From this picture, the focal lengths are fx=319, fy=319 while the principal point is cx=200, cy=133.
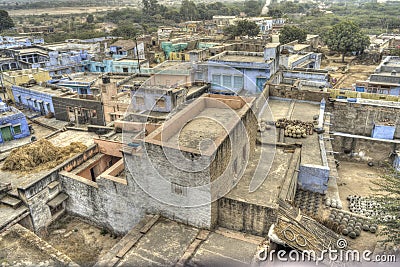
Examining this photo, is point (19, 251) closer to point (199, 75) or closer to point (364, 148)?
point (199, 75)

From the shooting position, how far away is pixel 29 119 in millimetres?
29250

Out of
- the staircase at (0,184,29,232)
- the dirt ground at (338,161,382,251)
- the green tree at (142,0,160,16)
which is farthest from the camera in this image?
the green tree at (142,0,160,16)

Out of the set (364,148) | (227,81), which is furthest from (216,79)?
(364,148)

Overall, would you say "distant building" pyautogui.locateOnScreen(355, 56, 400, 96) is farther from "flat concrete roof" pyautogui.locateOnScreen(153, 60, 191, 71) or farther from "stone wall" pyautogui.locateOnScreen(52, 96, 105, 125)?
"stone wall" pyautogui.locateOnScreen(52, 96, 105, 125)

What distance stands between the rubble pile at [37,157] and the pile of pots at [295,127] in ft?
40.8

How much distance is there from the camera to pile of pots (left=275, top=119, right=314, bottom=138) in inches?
Result: 790

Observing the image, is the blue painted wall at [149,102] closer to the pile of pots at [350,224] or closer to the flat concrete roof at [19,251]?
the flat concrete roof at [19,251]

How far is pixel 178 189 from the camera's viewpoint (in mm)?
12016

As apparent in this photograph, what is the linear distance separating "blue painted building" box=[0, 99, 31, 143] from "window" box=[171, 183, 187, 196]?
18.4 metres

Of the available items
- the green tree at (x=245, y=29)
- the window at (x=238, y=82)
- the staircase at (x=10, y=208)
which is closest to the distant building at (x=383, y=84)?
the window at (x=238, y=82)

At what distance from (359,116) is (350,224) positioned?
15307 millimetres

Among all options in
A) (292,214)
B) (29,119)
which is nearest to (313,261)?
(292,214)

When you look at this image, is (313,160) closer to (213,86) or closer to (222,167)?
(222,167)

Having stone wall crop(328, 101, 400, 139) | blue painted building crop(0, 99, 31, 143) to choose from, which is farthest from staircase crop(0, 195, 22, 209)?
stone wall crop(328, 101, 400, 139)
